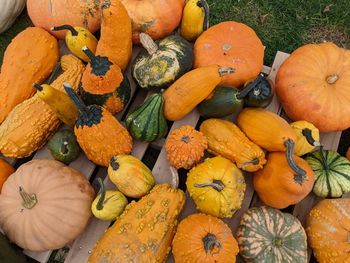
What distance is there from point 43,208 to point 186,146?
0.88 metres

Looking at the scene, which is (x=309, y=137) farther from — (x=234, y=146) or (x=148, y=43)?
(x=148, y=43)

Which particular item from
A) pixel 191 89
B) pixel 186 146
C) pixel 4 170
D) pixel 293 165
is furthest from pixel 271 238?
pixel 4 170

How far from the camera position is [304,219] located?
96.9 inches

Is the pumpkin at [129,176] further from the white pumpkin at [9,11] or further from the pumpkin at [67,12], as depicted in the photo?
the white pumpkin at [9,11]

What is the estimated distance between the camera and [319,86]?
2.46 metres

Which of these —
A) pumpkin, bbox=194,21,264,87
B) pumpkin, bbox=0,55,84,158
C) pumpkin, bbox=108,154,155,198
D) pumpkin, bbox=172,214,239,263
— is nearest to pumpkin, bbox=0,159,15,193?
pumpkin, bbox=0,55,84,158

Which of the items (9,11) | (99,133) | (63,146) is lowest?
(63,146)

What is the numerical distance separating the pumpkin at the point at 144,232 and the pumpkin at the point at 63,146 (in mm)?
548

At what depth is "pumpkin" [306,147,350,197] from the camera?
7.87ft

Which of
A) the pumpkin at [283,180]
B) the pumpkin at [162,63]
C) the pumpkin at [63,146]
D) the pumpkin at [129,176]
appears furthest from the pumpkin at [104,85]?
the pumpkin at [283,180]

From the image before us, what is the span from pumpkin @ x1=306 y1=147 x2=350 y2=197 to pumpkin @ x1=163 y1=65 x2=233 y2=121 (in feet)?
2.64

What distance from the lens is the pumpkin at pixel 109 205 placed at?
2.14 m

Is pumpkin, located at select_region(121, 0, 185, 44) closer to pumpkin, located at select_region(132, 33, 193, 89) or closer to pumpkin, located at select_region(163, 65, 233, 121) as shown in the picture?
pumpkin, located at select_region(132, 33, 193, 89)

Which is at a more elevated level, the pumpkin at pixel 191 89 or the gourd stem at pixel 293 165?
the pumpkin at pixel 191 89
